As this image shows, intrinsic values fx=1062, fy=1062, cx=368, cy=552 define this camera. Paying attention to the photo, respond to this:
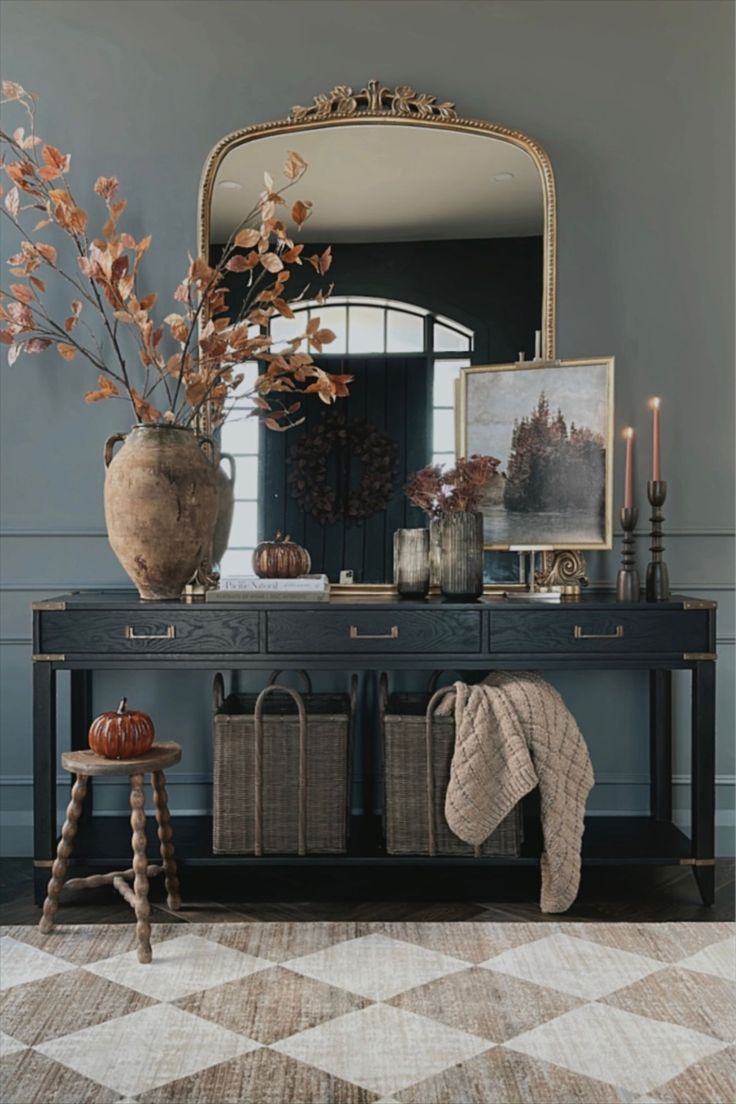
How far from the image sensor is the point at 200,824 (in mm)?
3123

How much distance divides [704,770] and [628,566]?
0.60 metres

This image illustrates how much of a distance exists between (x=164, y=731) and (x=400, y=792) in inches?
35.8

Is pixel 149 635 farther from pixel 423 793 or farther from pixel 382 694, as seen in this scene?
pixel 423 793

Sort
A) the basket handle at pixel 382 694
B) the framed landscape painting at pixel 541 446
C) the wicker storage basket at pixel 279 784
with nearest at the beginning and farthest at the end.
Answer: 1. the wicker storage basket at pixel 279 784
2. the basket handle at pixel 382 694
3. the framed landscape painting at pixel 541 446

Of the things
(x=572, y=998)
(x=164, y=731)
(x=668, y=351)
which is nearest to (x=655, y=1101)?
(x=572, y=998)

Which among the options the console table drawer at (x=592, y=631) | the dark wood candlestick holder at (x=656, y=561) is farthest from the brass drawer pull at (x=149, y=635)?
the dark wood candlestick holder at (x=656, y=561)

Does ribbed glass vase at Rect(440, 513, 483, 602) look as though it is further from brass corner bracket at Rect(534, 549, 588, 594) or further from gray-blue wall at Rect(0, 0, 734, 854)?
gray-blue wall at Rect(0, 0, 734, 854)

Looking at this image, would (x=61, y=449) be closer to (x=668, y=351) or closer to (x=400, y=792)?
(x=400, y=792)

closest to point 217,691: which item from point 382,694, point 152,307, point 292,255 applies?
point 382,694

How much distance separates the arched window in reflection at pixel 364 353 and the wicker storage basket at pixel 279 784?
595 mm

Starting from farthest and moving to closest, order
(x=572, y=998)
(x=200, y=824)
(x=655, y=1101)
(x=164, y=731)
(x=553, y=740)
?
(x=164, y=731)
(x=200, y=824)
(x=553, y=740)
(x=572, y=998)
(x=655, y=1101)

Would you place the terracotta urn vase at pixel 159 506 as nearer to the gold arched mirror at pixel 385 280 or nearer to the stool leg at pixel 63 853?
the gold arched mirror at pixel 385 280

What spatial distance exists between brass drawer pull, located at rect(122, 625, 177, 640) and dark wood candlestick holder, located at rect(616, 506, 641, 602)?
120cm

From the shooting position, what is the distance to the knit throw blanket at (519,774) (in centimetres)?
→ 271
